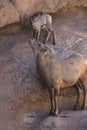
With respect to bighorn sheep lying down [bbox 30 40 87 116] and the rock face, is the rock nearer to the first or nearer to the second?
the rock face

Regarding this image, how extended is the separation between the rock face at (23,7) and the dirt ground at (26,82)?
13cm

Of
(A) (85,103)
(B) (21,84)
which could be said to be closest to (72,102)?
(A) (85,103)

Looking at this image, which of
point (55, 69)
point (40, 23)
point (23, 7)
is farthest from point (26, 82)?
point (23, 7)

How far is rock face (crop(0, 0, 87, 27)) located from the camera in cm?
360

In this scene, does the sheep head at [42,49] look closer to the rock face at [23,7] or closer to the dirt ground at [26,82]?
the dirt ground at [26,82]

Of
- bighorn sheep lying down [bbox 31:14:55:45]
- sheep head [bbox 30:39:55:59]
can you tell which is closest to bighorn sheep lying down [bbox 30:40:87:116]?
sheep head [bbox 30:39:55:59]

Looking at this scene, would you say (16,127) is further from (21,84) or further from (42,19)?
(42,19)

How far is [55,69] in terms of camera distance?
3.37 m

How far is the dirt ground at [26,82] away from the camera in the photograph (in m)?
3.43

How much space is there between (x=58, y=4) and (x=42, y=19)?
0.80 ft

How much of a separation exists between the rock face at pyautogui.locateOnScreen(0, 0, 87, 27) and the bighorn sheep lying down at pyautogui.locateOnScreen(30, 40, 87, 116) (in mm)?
352

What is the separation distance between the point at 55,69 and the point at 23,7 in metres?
0.63

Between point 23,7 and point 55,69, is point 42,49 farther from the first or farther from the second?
point 23,7

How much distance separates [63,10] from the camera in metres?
3.95
